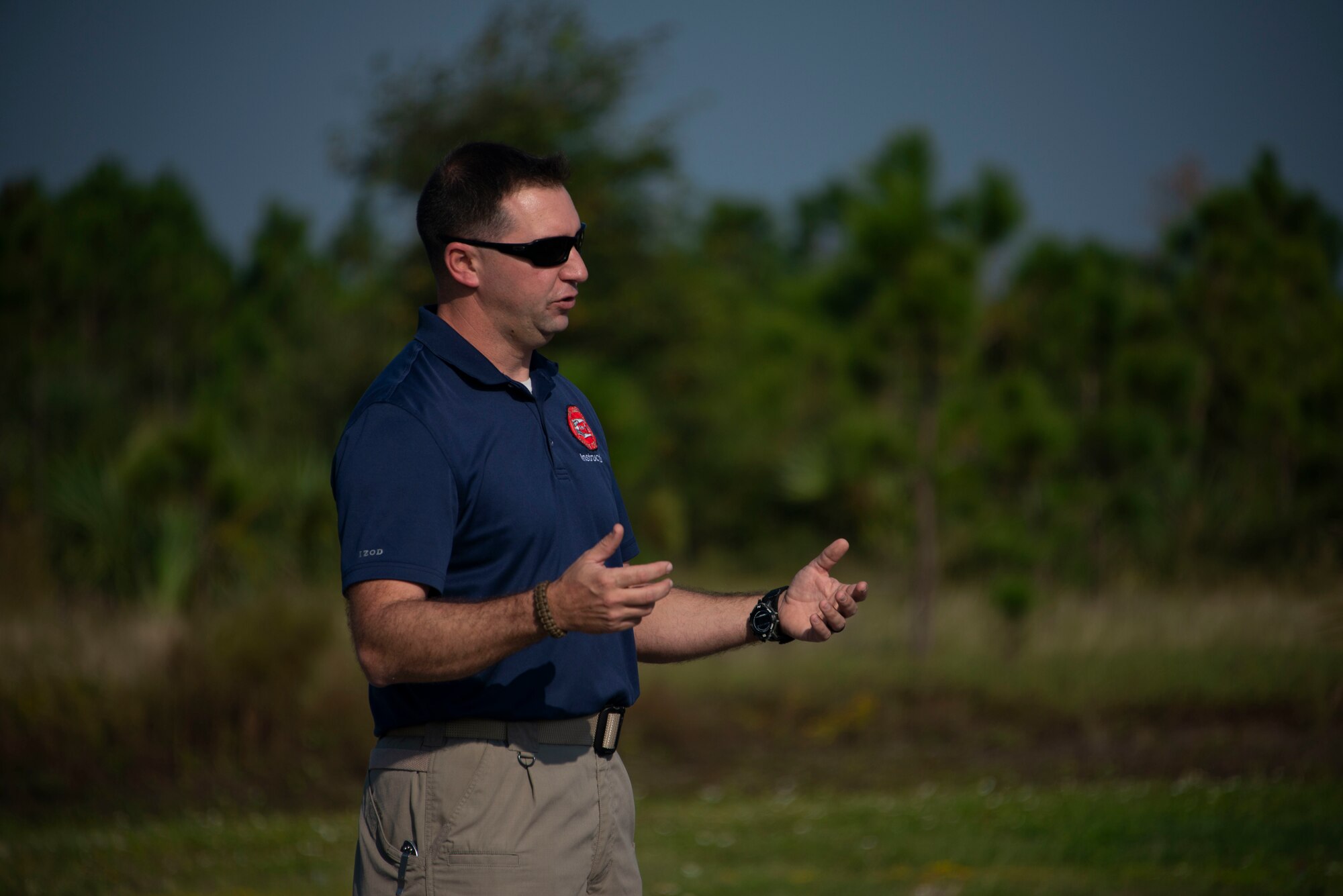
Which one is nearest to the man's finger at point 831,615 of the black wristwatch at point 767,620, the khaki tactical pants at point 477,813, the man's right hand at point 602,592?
the black wristwatch at point 767,620

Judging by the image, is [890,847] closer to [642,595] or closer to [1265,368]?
[642,595]

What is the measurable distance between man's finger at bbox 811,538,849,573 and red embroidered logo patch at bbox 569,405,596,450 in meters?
0.60

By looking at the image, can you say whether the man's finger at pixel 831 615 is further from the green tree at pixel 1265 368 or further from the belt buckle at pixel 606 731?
the green tree at pixel 1265 368

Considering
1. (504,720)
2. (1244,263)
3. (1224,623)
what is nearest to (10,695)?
(504,720)

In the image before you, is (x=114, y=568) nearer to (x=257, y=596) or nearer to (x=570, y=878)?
(x=257, y=596)

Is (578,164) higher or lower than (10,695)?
higher

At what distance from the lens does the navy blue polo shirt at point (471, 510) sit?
264 cm

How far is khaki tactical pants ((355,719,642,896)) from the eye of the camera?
2750 mm

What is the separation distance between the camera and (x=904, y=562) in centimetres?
1628

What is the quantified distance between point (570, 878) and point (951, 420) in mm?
12370

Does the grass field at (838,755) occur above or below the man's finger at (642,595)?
below

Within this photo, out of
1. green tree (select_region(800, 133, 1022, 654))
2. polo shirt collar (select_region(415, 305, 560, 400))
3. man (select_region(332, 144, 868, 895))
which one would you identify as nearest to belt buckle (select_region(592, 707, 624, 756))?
man (select_region(332, 144, 868, 895))

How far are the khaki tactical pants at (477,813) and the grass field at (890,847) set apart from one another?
3986 mm

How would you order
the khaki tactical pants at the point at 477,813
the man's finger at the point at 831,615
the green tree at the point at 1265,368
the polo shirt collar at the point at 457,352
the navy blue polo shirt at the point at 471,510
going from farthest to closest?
the green tree at the point at 1265,368 → the man's finger at the point at 831,615 → the polo shirt collar at the point at 457,352 → the khaki tactical pants at the point at 477,813 → the navy blue polo shirt at the point at 471,510
